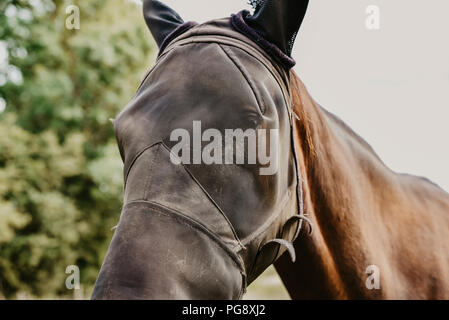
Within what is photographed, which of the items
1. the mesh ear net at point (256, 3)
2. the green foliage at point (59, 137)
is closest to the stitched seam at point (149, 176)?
the mesh ear net at point (256, 3)

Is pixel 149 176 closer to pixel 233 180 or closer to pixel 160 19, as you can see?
pixel 233 180

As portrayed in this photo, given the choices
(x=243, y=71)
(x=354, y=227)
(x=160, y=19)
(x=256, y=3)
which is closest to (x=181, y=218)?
(x=243, y=71)

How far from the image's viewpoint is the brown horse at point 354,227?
2.37 m

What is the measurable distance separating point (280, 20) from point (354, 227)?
4.10ft

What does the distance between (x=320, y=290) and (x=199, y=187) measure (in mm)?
1192

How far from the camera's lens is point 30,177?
1677 cm

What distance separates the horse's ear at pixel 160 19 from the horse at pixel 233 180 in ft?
0.06

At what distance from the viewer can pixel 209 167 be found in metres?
1.67

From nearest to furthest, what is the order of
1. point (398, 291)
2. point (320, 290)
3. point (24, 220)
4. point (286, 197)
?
point (286, 197)
point (320, 290)
point (398, 291)
point (24, 220)

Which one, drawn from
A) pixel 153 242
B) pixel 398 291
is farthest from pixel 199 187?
pixel 398 291

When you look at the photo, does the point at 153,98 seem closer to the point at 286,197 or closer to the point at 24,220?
the point at 286,197

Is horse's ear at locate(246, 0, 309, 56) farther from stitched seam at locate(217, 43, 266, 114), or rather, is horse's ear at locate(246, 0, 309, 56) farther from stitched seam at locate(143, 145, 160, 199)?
stitched seam at locate(143, 145, 160, 199)
